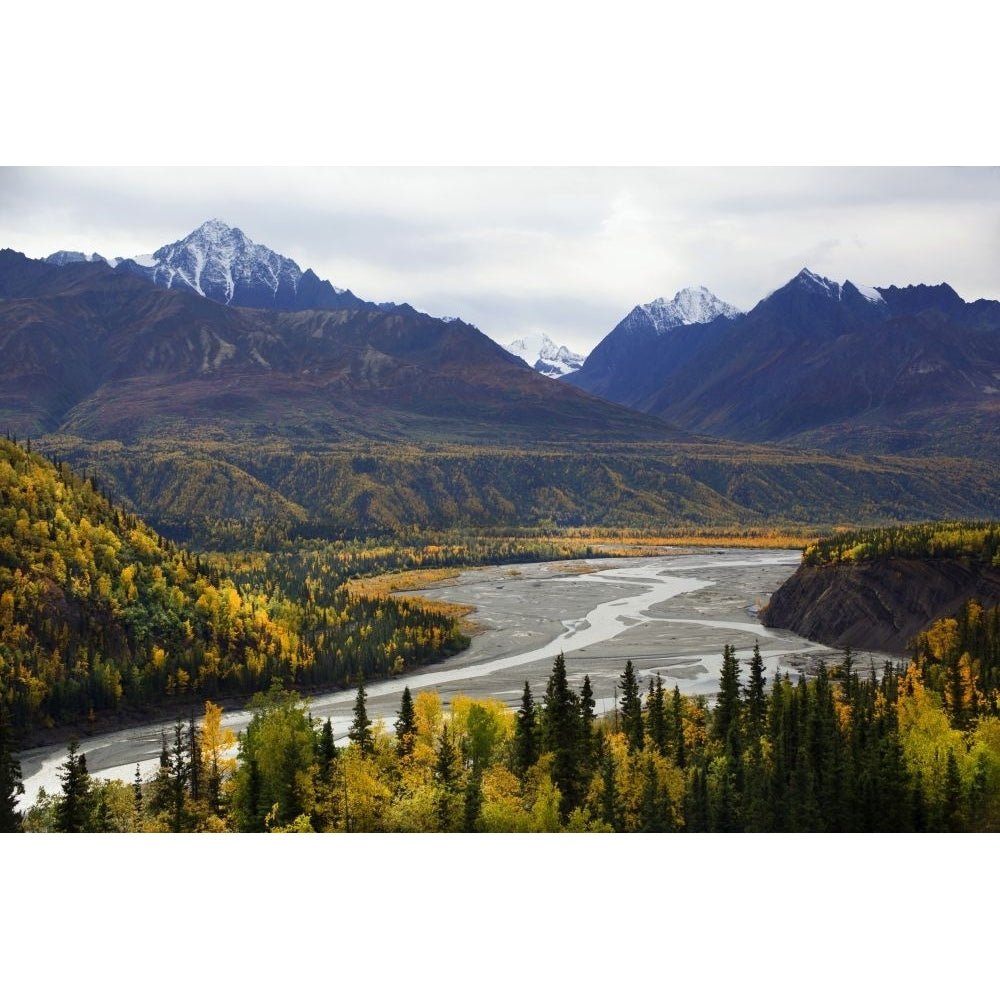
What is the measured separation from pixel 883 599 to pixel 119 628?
170ft

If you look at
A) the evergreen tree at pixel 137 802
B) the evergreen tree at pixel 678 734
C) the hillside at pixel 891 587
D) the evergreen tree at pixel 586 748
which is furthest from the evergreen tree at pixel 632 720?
the hillside at pixel 891 587

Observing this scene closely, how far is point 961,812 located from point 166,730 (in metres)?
37.2

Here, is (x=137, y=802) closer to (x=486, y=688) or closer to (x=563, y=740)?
(x=563, y=740)

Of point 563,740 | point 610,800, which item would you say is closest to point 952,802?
point 610,800

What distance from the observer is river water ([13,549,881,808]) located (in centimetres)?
5478

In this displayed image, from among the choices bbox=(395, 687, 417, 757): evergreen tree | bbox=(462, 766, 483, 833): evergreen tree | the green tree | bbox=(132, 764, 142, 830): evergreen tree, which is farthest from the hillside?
bbox=(132, 764, 142, 830): evergreen tree

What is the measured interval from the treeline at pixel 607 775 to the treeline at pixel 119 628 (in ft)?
47.8

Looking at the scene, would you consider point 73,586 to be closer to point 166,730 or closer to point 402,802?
point 166,730

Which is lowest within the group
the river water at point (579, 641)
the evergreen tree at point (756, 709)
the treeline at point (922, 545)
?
the river water at point (579, 641)

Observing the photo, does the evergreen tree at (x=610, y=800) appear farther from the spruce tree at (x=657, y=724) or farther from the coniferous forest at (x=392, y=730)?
the spruce tree at (x=657, y=724)

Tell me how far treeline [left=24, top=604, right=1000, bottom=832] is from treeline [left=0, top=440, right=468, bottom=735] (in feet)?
47.8

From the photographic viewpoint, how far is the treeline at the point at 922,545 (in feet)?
254

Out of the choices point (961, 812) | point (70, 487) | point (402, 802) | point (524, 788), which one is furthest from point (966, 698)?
point (70, 487)

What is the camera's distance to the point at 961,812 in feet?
114
